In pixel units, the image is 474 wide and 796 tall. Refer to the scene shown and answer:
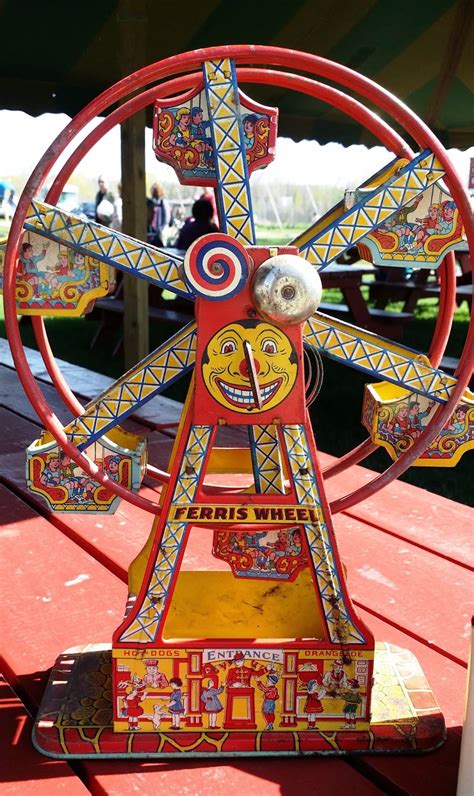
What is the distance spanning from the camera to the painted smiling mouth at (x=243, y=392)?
976mm

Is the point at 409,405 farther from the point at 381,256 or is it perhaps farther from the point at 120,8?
the point at 120,8

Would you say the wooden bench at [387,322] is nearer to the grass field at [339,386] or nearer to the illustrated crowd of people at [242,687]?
the grass field at [339,386]

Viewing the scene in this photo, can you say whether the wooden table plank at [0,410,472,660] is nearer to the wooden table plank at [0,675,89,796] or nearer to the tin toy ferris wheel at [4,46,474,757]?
the tin toy ferris wheel at [4,46,474,757]

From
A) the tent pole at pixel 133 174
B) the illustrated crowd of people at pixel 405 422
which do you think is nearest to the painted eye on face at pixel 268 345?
the illustrated crowd of people at pixel 405 422


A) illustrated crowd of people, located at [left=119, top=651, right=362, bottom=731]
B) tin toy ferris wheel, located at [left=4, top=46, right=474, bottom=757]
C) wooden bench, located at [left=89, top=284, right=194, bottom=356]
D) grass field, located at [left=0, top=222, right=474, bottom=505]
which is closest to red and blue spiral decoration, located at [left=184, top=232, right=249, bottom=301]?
tin toy ferris wheel, located at [left=4, top=46, right=474, bottom=757]

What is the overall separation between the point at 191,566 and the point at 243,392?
644mm

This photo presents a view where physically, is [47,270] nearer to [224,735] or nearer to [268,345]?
[268,345]

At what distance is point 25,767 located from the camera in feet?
3.18

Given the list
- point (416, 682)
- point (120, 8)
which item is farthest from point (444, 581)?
point (120, 8)

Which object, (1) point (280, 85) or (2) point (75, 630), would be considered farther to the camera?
(2) point (75, 630)

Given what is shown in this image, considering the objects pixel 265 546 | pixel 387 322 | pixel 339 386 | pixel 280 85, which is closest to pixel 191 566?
pixel 265 546

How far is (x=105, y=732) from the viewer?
40.3 inches

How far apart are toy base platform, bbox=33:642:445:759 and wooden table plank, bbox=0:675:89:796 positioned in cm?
2

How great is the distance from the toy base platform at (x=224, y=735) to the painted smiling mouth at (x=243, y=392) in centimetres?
42
